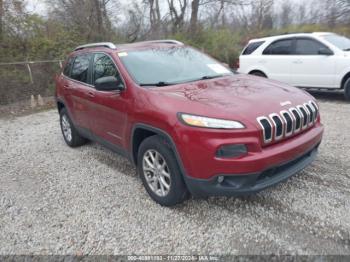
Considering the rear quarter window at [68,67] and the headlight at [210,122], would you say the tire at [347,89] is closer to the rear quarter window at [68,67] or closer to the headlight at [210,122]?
the headlight at [210,122]

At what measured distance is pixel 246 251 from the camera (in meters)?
2.64

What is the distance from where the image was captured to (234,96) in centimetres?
313

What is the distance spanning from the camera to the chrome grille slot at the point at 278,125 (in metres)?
2.81

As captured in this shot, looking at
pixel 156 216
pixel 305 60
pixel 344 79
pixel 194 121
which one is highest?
pixel 194 121

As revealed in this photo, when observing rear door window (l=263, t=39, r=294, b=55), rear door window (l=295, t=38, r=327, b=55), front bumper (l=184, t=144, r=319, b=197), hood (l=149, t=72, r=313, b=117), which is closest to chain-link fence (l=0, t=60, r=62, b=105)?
rear door window (l=263, t=39, r=294, b=55)

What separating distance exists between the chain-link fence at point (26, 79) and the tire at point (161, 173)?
8.38 meters

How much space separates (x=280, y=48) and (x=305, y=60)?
0.81 meters

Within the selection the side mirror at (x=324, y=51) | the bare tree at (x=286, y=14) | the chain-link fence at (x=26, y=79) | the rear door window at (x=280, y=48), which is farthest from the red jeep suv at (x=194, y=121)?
the bare tree at (x=286, y=14)

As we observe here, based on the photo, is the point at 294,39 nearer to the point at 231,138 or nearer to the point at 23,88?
the point at 231,138

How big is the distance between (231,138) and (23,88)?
382 inches

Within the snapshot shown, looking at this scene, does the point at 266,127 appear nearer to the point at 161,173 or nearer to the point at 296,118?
the point at 296,118

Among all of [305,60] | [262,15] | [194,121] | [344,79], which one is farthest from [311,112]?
[262,15]

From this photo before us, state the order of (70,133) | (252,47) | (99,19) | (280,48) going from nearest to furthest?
(70,133) → (280,48) → (252,47) → (99,19)

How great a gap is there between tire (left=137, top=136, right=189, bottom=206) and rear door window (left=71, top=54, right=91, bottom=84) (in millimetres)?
1733
